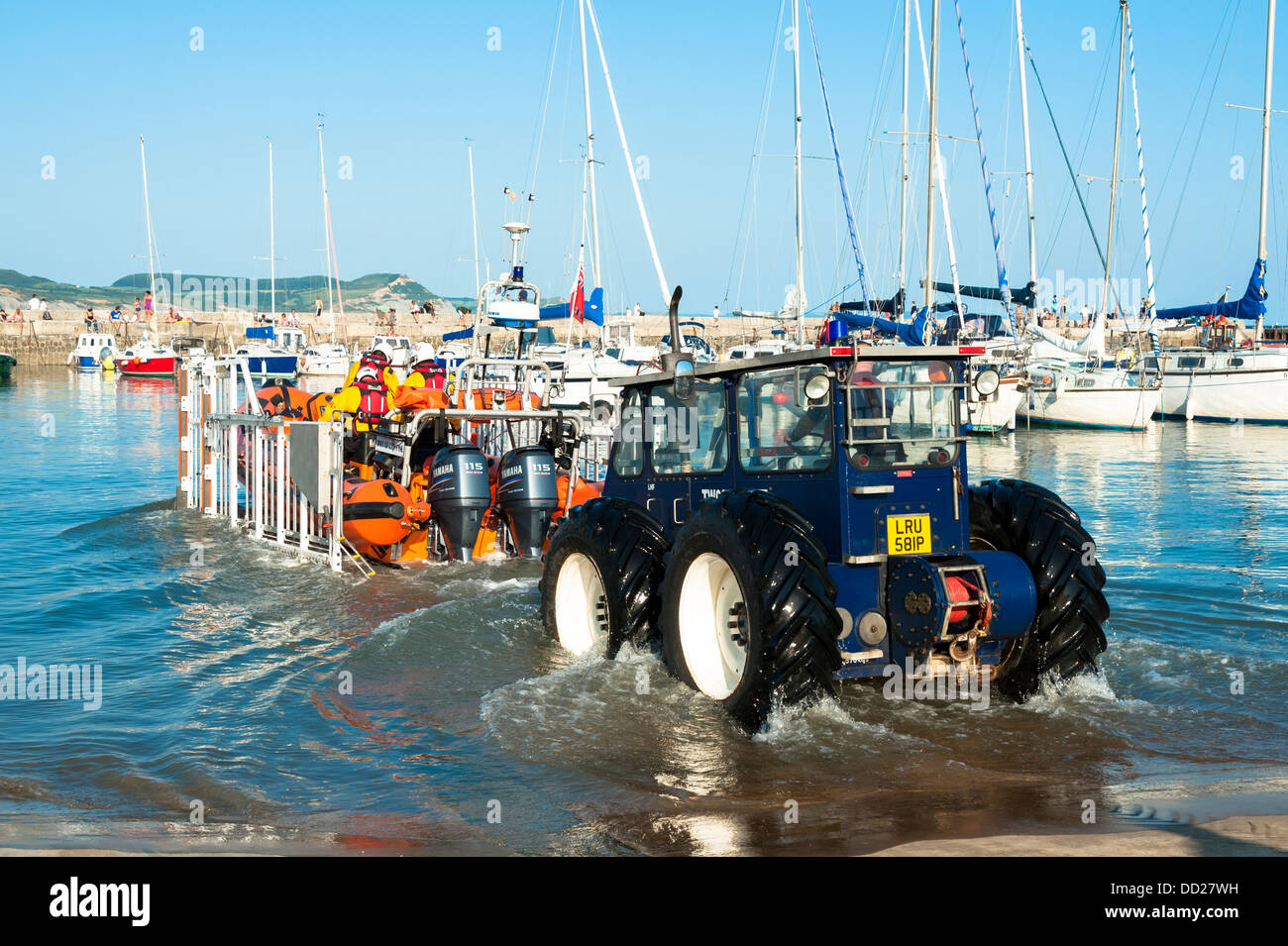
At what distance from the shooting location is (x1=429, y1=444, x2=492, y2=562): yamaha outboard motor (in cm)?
1154

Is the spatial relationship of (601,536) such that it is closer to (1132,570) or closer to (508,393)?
(1132,570)

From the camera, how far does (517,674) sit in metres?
7.62

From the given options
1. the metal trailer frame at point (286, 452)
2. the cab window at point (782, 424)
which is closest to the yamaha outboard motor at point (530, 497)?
the metal trailer frame at point (286, 452)

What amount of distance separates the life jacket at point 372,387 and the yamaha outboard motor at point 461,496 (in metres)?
1.81

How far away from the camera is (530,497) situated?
11578 mm

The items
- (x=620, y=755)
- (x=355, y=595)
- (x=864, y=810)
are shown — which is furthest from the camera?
(x=355, y=595)

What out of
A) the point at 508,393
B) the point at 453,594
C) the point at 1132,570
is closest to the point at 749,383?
the point at 453,594

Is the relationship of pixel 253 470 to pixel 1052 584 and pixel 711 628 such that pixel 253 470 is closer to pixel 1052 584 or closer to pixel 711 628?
pixel 711 628

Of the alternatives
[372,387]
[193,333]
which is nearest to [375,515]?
[372,387]

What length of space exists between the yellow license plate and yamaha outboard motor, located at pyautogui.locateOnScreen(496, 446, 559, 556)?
6088 millimetres

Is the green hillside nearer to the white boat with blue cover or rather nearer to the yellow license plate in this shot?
the white boat with blue cover

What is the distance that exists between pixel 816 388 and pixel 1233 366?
3267 cm

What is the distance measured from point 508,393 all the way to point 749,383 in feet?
32.3
